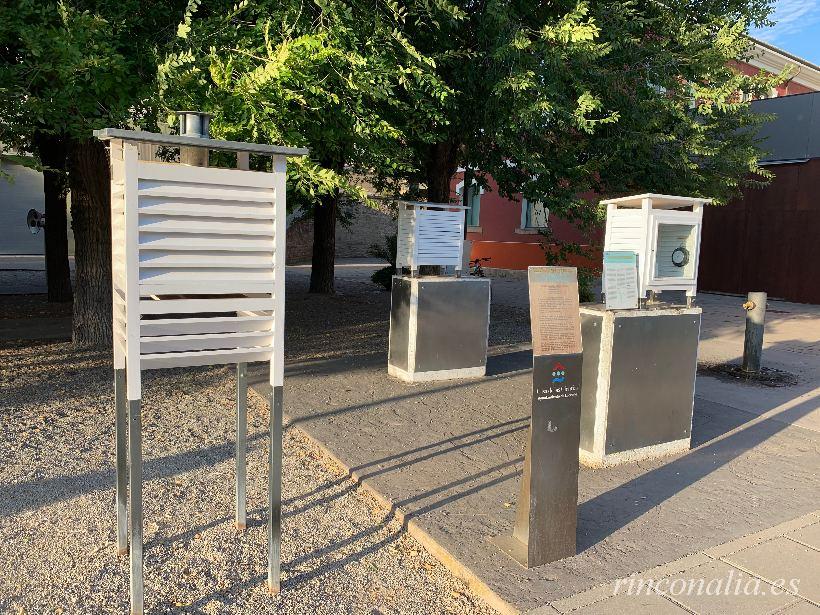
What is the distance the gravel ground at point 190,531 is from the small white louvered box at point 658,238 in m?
2.81

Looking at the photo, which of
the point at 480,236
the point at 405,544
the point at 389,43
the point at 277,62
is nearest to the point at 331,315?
the point at 389,43

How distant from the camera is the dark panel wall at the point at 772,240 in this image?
16672 millimetres

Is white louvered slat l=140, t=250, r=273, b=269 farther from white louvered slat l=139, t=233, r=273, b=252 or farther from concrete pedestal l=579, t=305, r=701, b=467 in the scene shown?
concrete pedestal l=579, t=305, r=701, b=467

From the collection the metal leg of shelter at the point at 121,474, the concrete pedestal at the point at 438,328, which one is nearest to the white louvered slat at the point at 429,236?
the concrete pedestal at the point at 438,328

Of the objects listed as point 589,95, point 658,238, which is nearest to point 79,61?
point 658,238

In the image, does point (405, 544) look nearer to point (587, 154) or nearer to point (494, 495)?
point (494, 495)

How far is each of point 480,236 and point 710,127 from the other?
1476 cm

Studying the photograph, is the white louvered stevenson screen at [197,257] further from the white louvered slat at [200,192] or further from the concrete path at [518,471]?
the concrete path at [518,471]

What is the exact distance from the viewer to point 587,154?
966 centimetres

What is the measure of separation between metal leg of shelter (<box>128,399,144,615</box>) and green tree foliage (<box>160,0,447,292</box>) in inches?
111

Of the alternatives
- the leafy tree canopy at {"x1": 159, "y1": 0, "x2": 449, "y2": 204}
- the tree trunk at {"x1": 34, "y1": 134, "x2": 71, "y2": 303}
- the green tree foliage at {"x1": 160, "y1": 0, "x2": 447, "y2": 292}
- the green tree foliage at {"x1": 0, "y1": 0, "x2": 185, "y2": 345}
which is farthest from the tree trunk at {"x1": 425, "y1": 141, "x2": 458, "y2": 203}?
the tree trunk at {"x1": 34, "y1": 134, "x2": 71, "y2": 303}

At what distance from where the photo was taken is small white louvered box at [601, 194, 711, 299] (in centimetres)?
502

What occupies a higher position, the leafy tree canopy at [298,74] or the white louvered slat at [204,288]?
the leafy tree canopy at [298,74]

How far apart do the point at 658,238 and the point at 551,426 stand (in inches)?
103
